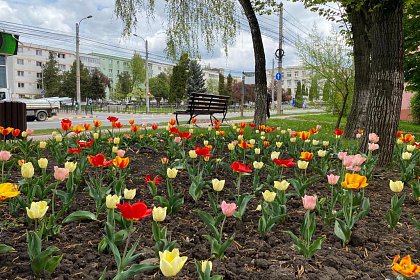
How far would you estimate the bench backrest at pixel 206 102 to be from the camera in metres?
9.05

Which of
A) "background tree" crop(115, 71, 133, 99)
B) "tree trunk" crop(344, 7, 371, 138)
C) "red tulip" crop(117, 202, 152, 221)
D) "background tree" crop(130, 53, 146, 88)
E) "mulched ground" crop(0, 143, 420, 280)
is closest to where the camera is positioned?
"red tulip" crop(117, 202, 152, 221)

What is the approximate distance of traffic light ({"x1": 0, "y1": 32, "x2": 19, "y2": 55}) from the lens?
758cm

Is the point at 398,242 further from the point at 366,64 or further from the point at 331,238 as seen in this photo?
the point at 366,64

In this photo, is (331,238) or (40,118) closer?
(331,238)

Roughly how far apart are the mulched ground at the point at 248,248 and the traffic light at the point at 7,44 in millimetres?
6066

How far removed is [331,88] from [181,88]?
33562mm

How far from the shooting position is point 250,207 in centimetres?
283

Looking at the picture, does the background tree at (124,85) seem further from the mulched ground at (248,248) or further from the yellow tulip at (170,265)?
the yellow tulip at (170,265)

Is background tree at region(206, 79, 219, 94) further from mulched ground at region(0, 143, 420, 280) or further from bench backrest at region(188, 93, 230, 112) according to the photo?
mulched ground at region(0, 143, 420, 280)

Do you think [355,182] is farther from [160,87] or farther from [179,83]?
[160,87]

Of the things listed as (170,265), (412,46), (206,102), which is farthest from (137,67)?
(170,265)

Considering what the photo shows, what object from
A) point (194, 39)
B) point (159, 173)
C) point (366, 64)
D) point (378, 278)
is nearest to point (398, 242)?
point (378, 278)

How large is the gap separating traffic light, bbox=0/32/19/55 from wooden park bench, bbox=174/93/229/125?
3740 mm

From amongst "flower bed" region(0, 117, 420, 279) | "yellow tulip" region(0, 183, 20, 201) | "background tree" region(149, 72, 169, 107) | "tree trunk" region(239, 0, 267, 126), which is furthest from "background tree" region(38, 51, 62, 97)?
"yellow tulip" region(0, 183, 20, 201)
